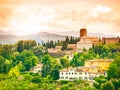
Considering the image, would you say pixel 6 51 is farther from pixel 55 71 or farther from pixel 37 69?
pixel 55 71

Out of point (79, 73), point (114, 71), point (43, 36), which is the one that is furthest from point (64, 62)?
point (114, 71)

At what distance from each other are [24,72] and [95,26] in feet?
4.09

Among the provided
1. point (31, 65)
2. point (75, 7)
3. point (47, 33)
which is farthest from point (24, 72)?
point (75, 7)

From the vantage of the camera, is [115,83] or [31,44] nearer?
[115,83]

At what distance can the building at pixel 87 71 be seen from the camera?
741 centimetres

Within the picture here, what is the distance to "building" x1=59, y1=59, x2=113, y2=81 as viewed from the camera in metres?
7.41

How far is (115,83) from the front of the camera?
7.22 metres

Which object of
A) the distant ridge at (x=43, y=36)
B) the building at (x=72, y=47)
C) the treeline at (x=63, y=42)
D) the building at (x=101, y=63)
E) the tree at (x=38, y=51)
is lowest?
the building at (x=101, y=63)

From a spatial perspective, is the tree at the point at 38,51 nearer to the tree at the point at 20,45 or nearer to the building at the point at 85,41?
the tree at the point at 20,45

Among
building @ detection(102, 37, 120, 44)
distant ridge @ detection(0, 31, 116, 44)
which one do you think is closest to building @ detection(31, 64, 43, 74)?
distant ridge @ detection(0, 31, 116, 44)

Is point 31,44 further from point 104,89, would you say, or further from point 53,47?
point 104,89

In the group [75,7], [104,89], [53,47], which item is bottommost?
[104,89]

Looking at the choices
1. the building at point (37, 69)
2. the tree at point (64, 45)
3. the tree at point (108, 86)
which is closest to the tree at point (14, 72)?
the building at point (37, 69)

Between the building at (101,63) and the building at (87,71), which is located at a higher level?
the building at (101,63)
